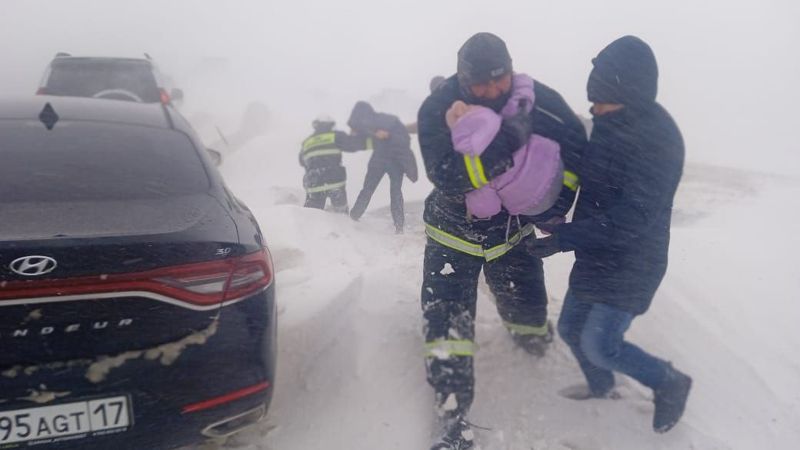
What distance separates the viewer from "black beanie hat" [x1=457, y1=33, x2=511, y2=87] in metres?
2.45

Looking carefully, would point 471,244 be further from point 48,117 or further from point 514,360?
point 48,117

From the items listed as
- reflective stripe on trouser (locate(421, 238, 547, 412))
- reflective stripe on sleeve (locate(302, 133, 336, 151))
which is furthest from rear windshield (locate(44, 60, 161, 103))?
reflective stripe on trouser (locate(421, 238, 547, 412))

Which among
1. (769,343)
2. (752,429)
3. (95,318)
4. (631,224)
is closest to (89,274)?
(95,318)

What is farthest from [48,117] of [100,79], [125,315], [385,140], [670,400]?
[100,79]

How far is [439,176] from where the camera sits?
8.20ft

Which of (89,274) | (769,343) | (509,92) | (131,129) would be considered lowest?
(769,343)

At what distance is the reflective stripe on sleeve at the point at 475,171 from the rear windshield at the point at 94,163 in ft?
3.78

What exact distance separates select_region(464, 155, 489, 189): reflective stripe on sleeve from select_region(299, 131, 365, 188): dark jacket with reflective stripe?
456 centimetres

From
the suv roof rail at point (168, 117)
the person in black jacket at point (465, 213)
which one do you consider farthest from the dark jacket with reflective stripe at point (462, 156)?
the suv roof rail at point (168, 117)

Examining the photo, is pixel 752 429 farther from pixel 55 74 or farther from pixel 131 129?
pixel 55 74

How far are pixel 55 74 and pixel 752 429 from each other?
8.74m

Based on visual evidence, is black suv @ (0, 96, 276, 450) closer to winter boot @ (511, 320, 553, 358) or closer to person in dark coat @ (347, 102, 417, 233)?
winter boot @ (511, 320, 553, 358)

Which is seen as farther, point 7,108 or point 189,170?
point 7,108

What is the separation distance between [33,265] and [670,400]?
8.28ft
